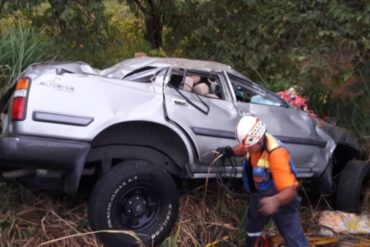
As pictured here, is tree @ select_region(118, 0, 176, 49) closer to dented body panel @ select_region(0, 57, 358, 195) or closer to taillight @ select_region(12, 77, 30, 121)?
dented body panel @ select_region(0, 57, 358, 195)

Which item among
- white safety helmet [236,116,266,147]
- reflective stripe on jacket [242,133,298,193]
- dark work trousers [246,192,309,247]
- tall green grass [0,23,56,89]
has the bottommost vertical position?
dark work trousers [246,192,309,247]

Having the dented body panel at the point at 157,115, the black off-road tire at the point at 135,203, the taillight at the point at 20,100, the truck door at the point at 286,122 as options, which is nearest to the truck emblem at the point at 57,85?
the dented body panel at the point at 157,115

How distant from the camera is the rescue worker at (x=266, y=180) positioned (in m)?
5.22

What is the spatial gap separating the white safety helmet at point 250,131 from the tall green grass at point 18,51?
301 cm

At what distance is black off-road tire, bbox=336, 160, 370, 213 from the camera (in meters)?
7.05

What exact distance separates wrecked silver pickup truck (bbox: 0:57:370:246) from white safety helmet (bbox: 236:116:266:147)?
2.40 ft

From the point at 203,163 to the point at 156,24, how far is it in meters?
4.47

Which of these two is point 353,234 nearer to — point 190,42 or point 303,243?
point 303,243

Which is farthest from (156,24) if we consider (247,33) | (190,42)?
(247,33)

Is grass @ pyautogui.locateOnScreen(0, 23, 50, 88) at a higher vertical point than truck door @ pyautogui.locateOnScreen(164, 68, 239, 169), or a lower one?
lower

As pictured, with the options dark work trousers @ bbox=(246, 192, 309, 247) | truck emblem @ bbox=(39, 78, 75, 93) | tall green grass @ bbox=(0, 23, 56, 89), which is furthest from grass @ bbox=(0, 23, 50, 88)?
dark work trousers @ bbox=(246, 192, 309, 247)

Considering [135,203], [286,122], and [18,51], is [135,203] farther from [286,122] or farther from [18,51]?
[18,51]

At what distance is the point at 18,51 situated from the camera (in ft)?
25.0

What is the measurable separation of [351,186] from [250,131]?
2157mm
